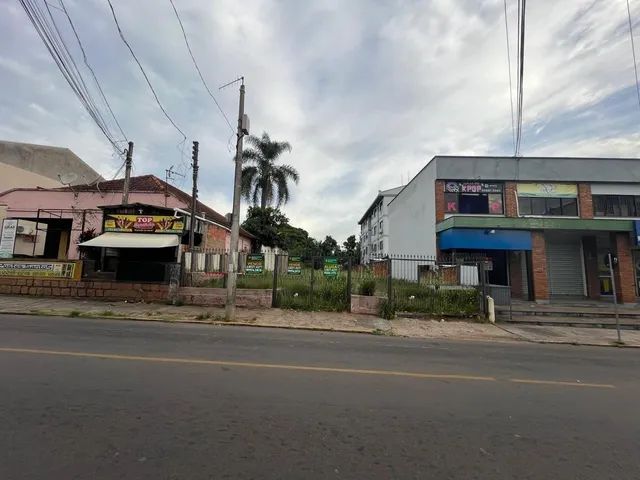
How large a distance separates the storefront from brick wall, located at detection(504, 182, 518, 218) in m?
15.8

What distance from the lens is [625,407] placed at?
193 inches

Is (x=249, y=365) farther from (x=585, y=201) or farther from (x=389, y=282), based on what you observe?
(x=585, y=201)

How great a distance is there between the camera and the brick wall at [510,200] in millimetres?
19328

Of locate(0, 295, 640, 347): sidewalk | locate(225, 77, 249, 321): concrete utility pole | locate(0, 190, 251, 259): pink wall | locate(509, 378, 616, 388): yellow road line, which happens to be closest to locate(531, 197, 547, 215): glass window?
locate(0, 295, 640, 347): sidewalk

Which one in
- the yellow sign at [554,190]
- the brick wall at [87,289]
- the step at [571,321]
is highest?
the yellow sign at [554,190]

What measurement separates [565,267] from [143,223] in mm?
21873

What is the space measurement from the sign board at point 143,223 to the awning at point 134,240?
8.3 inches

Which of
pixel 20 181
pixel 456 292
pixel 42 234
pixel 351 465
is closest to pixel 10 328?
pixel 351 465

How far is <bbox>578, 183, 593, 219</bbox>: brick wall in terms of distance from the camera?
63.2 ft

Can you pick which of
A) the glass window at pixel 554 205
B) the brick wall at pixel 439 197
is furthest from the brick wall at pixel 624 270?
the brick wall at pixel 439 197

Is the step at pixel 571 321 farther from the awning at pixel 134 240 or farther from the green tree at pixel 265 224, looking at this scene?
the green tree at pixel 265 224

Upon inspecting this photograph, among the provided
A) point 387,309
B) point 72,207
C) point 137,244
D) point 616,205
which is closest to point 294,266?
point 387,309

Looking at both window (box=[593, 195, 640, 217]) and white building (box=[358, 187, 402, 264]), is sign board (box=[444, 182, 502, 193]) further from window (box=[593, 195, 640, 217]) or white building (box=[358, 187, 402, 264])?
white building (box=[358, 187, 402, 264])

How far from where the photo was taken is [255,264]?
15.2 meters
